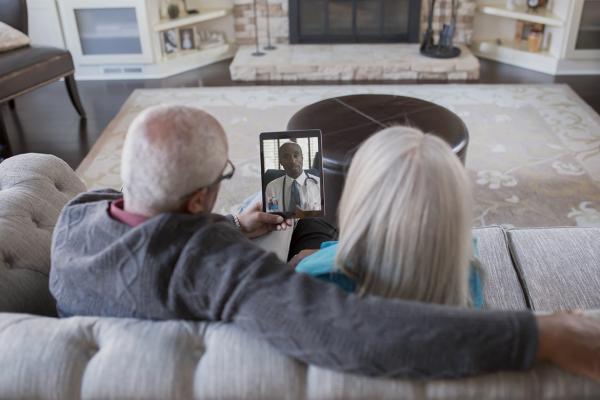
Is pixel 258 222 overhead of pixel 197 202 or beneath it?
beneath

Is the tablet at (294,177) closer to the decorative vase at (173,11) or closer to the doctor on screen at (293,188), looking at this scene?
the doctor on screen at (293,188)

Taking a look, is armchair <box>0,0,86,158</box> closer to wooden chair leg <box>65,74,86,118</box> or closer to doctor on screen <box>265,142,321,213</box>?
wooden chair leg <box>65,74,86,118</box>

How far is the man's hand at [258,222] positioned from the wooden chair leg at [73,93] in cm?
241

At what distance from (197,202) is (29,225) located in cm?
51

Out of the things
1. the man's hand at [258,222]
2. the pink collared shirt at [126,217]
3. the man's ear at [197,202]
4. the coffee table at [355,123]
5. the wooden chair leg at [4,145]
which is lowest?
the wooden chair leg at [4,145]

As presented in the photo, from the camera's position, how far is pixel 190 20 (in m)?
4.30

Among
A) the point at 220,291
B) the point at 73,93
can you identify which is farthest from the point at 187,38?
the point at 220,291

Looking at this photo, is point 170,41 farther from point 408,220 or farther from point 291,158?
point 408,220

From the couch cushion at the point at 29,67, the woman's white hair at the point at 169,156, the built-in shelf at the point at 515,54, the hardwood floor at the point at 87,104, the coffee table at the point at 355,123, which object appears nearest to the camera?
the woman's white hair at the point at 169,156

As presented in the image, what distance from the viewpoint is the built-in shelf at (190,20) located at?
4.18 meters

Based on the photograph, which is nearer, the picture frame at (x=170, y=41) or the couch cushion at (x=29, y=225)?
the couch cushion at (x=29, y=225)

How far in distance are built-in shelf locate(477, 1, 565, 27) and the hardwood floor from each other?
0.37 metres

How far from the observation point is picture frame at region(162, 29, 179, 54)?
14.2 ft

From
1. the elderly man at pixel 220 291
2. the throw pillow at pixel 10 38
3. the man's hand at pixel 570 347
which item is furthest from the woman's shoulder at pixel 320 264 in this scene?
the throw pillow at pixel 10 38
